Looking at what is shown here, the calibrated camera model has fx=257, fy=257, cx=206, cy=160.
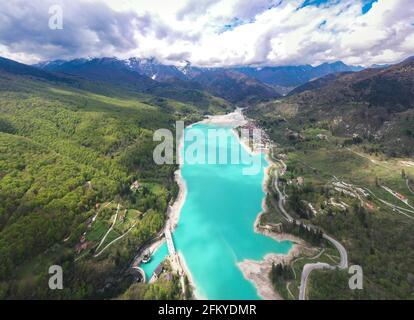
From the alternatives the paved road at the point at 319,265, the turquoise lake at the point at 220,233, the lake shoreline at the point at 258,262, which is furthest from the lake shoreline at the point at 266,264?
the paved road at the point at 319,265

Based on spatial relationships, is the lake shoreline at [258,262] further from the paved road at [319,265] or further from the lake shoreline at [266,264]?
the paved road at [319,265]

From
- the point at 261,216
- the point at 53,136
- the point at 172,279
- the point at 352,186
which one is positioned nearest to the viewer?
the point at 172,279

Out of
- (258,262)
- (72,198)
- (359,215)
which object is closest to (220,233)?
(258,262)

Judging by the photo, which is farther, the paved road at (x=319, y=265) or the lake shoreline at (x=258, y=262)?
the lake shoreline at (x=258, y=262)

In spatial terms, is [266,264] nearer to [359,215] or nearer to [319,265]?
[319,265]

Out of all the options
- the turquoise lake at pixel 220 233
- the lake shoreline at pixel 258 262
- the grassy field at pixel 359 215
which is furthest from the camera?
the turquoise lake at pixel 220 233

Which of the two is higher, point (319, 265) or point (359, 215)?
point (359, 215)

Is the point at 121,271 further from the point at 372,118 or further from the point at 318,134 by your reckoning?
the point at 372,118

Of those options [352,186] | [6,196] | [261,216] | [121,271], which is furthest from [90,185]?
[352,186]

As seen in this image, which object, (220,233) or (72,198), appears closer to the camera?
(220,233)
